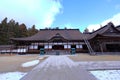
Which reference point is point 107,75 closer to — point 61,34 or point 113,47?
point 113,47

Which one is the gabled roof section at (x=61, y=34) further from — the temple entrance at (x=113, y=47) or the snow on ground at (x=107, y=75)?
the snow on ground at (x=107, y=75)

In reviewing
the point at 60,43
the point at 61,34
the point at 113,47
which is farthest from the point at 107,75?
the point at 61,34

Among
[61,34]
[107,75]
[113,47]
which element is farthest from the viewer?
[61,34]

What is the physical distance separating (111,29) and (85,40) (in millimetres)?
4308

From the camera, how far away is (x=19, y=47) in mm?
21359

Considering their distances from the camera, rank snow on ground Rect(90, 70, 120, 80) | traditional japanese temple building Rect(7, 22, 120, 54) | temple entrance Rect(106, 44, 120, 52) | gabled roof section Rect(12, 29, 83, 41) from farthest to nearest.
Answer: gabled roof section Rect(12, 29, 83, 41) < traditional japanese temple building Rect(7, 22, 120, 54) < temple entrance Rect(106, 44, 120, 52) < snow on ground Rect(90, 70, 120, 80)

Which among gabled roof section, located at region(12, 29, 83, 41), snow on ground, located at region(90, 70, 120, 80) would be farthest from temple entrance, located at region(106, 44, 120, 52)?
snow on ground, located at region(90, 70, 120, 80)

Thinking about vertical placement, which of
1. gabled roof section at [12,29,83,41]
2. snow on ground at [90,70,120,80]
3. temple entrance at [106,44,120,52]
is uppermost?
gabled roof section at [12,29,83,41]

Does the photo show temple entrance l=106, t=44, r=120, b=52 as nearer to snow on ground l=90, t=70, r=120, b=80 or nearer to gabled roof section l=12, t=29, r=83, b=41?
gabled roof section l=12, t=29, r=83, b=41

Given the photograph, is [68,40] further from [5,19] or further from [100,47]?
[5,19]

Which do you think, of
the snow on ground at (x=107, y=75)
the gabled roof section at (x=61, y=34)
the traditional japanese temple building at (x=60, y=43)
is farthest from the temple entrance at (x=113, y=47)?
the snow on ground at (x=107, y=75)

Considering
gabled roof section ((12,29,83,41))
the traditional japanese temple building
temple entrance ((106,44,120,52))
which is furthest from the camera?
gabled roof section ((12,29,83,41))

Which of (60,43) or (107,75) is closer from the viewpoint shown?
(107,75)

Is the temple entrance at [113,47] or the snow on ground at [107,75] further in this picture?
the temple entrance at [113,47]
